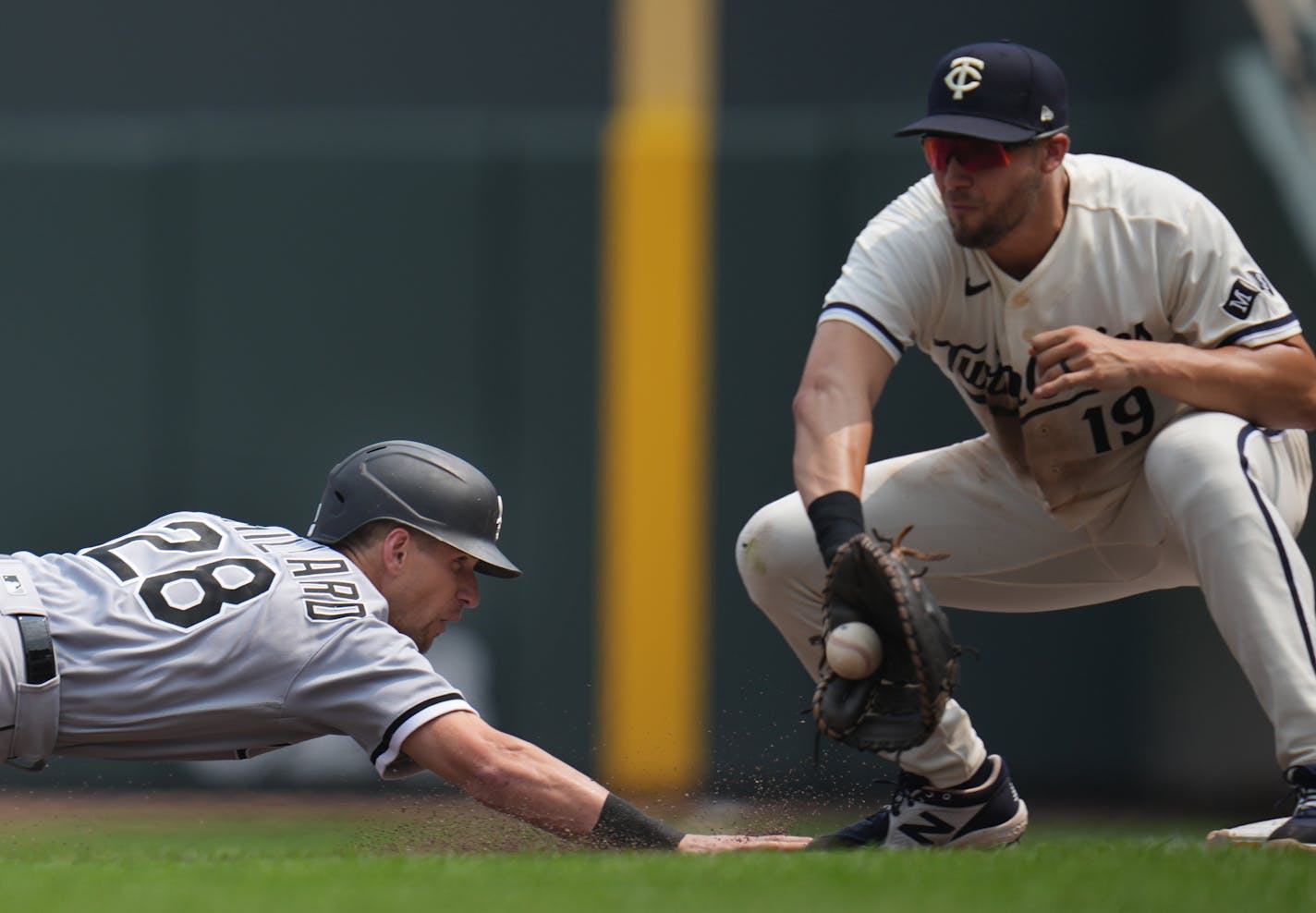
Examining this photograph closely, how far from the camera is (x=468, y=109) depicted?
7.21 metres

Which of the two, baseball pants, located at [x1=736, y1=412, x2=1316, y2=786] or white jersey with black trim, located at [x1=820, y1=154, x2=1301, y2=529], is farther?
white jersey with black trim, located at [x1=820, y1=154, x2=1301, y2=529]

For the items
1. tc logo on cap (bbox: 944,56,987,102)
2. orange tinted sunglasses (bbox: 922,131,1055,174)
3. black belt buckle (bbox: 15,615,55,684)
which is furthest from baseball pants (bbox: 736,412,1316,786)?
black belt buckle (bbox: 15,615,55,684)

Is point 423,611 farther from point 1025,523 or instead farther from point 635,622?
point 635,622

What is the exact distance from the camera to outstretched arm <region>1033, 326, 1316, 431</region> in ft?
10.9

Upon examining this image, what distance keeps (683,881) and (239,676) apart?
2.92 ft

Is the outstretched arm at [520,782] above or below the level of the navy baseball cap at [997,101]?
below

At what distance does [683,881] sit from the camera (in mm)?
2619


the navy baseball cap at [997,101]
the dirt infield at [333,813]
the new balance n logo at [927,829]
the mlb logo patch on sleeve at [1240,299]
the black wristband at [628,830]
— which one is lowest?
the dirt infield at [333,813]

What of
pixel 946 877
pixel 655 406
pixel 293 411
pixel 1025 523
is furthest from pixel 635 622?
pixel 946 877

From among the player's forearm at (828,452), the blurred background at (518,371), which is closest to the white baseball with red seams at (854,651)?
the player's forearm at (828,452)

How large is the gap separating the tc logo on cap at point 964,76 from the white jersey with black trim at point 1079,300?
276mm

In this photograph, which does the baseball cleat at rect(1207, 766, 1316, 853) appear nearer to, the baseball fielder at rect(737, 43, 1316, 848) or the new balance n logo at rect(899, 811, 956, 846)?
the baseball fielder at rect(737, 43, 1316, 848)

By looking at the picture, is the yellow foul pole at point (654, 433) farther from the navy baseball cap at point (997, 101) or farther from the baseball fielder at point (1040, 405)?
the navy baseball cap at point (997, 101)

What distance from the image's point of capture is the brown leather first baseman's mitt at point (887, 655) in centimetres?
313
